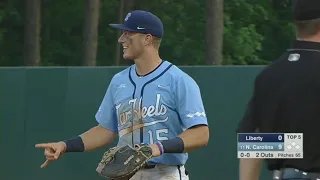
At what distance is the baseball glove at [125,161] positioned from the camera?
4840 millimetres

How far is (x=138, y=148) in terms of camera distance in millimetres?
4871

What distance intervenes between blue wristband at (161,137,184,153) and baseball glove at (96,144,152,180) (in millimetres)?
89

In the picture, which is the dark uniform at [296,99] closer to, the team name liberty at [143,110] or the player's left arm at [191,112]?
the player's left arm at [191,112]

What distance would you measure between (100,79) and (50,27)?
14.9m

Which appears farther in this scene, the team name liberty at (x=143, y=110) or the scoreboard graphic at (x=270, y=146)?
the team name liberty at (x=143, y=110)

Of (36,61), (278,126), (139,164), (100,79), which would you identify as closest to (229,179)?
(100,79)

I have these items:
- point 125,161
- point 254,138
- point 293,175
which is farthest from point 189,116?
point 293,175

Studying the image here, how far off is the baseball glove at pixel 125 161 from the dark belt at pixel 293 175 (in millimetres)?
1181

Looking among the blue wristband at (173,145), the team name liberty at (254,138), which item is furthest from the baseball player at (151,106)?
the team name liberty at (254,138)

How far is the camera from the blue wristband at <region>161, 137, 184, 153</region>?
4844 millimetres

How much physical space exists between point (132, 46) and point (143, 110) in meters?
0.41

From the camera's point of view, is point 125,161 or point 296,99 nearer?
point 296,99

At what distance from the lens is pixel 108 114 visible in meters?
5.51

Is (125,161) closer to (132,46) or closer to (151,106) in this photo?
(151,106)
